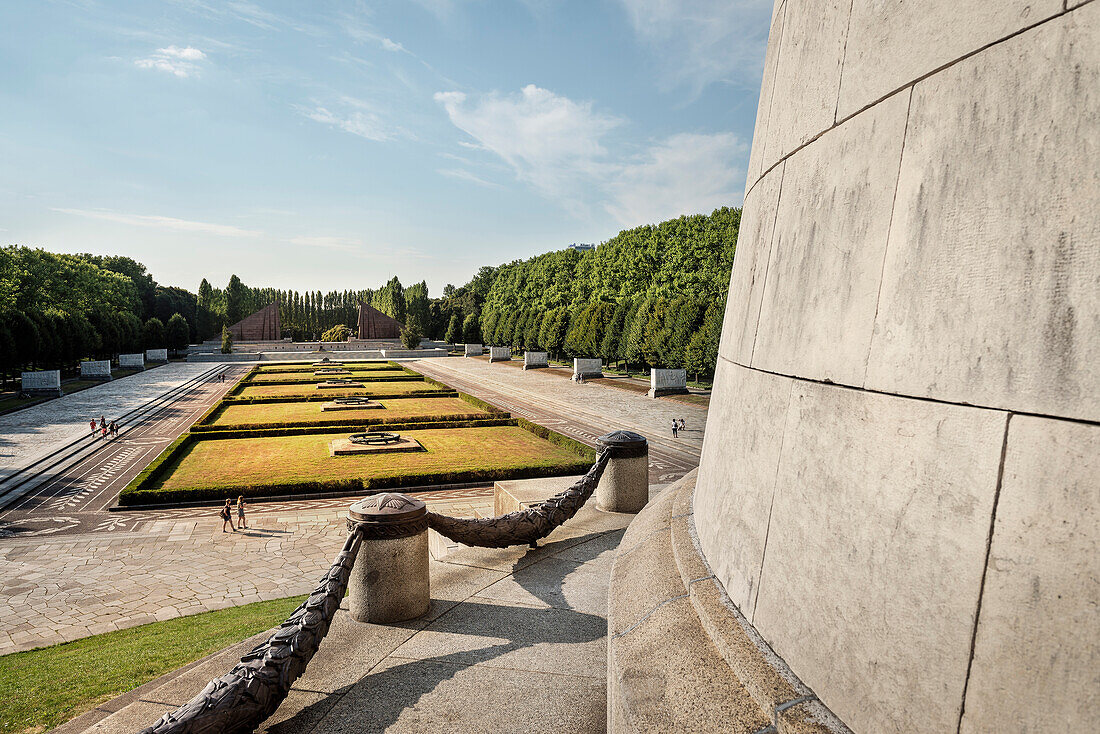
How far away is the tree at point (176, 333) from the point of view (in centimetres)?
6996

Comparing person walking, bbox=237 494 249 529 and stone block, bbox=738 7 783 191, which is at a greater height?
stone block, bbox=738 7 783 191

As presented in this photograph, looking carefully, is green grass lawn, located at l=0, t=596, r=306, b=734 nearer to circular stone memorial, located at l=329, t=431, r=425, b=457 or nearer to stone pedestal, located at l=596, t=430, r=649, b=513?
stone pedestal, located at l=596, t=430, r=649, b=513

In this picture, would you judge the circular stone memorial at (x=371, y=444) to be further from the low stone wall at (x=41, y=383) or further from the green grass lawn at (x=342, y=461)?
the low stone wall at (x=41, y=383)

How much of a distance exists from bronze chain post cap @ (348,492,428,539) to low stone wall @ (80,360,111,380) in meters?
50.1

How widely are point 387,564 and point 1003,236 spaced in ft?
18.6

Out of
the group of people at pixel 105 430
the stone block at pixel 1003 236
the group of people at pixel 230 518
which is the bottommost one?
the group of people at pixel 105 430

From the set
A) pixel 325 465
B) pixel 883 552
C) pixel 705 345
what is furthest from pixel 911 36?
pixel 705 345

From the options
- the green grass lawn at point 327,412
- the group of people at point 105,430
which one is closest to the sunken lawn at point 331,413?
the green grass lawn at point 327,412

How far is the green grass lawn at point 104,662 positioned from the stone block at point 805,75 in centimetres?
839

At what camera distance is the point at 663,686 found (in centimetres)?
296

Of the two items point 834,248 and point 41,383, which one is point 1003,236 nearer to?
point 834,248

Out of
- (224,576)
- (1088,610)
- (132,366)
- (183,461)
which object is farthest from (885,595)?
(132,366)

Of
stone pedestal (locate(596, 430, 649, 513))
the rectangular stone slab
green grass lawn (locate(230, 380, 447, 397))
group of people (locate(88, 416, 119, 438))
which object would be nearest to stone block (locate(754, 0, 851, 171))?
stone pedestal (locate(596, 430, 649, 513))

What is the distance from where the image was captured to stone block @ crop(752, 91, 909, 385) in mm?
2559
